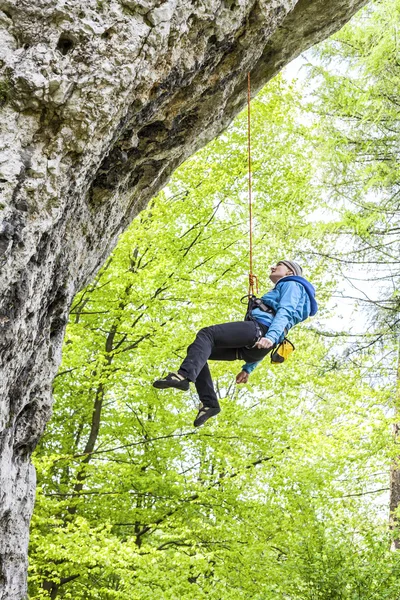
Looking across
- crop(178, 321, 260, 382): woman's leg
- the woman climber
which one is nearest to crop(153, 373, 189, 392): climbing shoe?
the woman climber

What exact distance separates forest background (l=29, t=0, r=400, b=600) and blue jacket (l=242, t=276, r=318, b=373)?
319cm

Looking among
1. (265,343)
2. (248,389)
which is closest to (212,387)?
(265,343)

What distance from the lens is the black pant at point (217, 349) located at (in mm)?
5070

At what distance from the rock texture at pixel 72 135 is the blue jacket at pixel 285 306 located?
1507 millimetres

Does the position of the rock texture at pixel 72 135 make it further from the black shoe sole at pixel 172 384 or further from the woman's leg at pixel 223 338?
the woman's leg at pixel 223 338

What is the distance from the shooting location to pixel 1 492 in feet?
13.4

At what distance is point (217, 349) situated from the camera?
5613 mm

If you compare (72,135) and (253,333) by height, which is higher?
(72,135)

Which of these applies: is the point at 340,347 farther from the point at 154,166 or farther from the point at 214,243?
the point at 154,166

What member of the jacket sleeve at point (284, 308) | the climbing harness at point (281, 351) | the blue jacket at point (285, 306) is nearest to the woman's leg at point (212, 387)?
the blue jacket at point (285, 306)

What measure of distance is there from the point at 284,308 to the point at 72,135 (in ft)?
8.62

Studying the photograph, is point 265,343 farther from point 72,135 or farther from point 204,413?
point 72,135

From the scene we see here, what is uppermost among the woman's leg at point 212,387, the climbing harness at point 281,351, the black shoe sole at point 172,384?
the climbing harness at point 281,351

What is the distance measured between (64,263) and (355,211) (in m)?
8.91
